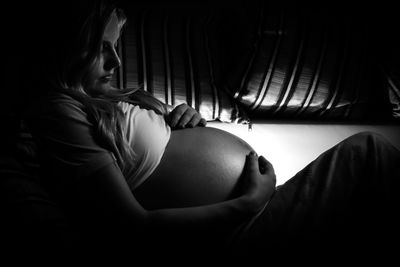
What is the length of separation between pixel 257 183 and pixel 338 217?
0.18 meters

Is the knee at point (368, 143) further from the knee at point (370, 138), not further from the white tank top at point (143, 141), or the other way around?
the white tank top at point (143, 141)

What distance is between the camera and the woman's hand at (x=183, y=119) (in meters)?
0.89

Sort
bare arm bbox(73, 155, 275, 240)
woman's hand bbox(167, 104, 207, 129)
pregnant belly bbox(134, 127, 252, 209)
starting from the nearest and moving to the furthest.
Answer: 1. bare arm bbox(73, 155, 275, 240)
2. pregnant belly bbox(134, 127, 252, 209)
3. woman's hand bbox(167, 104, 207, 129)

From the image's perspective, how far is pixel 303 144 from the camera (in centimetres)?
123

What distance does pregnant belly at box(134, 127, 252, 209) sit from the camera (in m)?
0.74

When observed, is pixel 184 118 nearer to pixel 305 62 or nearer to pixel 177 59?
pixel 177 59

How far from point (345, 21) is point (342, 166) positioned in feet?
2.40

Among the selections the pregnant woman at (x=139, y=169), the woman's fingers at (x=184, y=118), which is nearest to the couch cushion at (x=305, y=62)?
the woman's fingers at (x=184, y=118)

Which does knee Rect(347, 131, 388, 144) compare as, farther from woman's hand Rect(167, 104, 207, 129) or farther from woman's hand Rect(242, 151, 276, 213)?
woman's hand Rect(167, 104, 207, 129)

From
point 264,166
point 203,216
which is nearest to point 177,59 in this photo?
point 264,166

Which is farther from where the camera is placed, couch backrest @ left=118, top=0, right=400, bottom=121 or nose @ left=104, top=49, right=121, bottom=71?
couch backrest @ left=118, top=0, right=400, bottom=121

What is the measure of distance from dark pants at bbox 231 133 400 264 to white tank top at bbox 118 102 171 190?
0.25 metres

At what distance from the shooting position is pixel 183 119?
901mm

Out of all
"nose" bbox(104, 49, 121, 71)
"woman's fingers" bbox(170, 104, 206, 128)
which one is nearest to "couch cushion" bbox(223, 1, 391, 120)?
"woman's fingers" bbox(170, 104, 206, 128)
